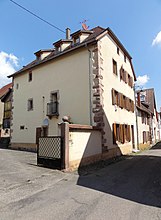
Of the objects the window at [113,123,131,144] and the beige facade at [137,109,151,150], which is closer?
the window at [113,123,131,144]

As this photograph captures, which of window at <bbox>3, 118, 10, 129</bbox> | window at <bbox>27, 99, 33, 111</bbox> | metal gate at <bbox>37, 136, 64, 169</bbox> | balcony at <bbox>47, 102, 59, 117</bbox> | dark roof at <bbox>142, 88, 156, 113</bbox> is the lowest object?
metal gate at <bbox>37, 136, 64, 169</bbox>

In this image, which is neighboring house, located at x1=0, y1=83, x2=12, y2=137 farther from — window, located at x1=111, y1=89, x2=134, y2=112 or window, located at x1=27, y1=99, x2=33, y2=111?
window, located at x1=111, y1=89, x2=134, y2=112

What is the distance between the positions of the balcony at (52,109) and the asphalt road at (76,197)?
7.17 meters

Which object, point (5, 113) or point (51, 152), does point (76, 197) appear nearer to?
point (51, 152)

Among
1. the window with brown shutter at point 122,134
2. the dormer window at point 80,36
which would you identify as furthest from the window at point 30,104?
the window with brown shutter at point 122,134

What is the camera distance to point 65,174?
723 centimetres

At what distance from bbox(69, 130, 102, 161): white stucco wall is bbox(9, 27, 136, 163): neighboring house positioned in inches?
27.8

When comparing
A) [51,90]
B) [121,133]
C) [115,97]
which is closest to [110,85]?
[115,97]

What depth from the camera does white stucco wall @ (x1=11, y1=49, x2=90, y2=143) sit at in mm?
12719

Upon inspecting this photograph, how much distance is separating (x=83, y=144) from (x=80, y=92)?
4.66 meters

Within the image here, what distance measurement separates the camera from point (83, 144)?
915cm

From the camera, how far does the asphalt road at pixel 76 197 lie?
366 cm

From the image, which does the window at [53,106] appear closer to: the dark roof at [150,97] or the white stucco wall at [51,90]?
the white stucco wall at [51,90]

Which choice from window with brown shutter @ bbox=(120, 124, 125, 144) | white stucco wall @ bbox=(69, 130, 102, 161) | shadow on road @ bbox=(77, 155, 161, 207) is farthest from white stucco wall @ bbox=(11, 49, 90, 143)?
shadow on road @ bbox=(77, 155, 161, 207)
